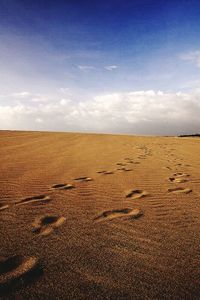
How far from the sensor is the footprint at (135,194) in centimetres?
433

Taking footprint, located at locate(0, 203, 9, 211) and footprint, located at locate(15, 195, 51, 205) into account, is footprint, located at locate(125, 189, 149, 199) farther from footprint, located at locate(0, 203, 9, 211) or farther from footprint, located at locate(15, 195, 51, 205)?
footprint, located at locate(0, 203, 9, 211)

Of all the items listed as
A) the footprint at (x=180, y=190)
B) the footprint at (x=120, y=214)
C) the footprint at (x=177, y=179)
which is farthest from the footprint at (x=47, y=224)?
the footprint at (x=177, y=179)

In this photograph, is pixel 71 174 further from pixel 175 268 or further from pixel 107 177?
pixel 175 268

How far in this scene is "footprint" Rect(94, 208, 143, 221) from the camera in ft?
10.9

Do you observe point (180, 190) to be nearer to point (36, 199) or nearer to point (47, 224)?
point (36, 199)

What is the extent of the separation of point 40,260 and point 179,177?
14.8 ft

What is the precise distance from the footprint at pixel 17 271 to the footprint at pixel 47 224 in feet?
1.82

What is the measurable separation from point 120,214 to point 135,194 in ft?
3.59

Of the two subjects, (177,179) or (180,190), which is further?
(177,179)

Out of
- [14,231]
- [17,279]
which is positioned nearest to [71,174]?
[14,231]

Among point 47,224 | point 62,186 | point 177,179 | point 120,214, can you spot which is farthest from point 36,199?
point 177,179

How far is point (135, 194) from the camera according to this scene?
4465mm

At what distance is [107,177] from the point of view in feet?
19.1

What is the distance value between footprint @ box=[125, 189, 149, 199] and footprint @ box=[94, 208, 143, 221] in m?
0.69
